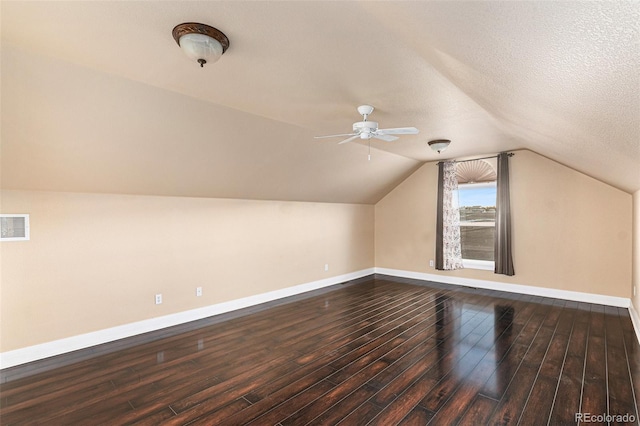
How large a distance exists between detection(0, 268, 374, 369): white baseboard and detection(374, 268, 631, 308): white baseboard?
268cm

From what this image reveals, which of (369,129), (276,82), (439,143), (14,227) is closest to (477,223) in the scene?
(439,143)

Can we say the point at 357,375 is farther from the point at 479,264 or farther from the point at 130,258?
the point at 479,264

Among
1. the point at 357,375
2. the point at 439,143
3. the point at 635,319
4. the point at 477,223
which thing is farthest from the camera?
the point at 477,223

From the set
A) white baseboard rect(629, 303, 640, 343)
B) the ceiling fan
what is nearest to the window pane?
white baseboard rect(629, 303, 640, 343)

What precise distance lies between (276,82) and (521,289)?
5.38 m

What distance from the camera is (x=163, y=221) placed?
12.9ft

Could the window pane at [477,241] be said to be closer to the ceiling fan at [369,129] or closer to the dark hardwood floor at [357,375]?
the dark hardwood floor at [357,375]

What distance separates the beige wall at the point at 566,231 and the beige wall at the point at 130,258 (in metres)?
3.77

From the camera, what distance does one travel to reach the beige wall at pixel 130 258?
303cm

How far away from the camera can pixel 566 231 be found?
495 cm

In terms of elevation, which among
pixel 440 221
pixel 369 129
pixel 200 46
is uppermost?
pixel 200 46

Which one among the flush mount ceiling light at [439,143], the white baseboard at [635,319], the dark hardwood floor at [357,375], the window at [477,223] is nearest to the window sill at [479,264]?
the window at [477,223]

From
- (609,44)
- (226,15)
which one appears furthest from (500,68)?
(226,15)

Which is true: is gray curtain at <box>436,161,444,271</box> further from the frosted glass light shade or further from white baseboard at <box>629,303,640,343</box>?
the frosted glass light shade
